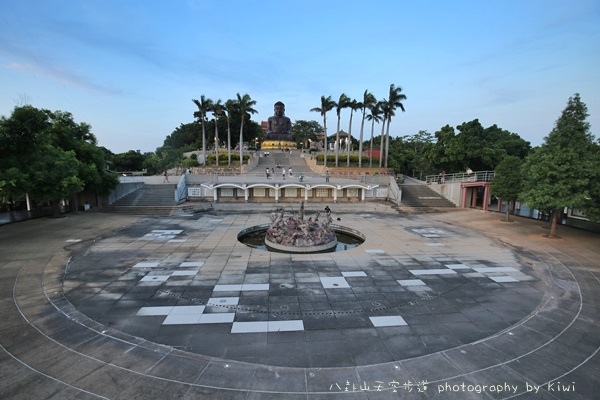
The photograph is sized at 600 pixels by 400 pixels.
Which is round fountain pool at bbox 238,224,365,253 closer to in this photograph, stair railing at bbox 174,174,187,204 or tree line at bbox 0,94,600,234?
tree line at bbox 0,94,600,234

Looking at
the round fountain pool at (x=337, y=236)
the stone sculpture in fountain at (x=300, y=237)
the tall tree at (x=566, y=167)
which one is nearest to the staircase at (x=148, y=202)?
the round fountain pool at (x=337, y=236)

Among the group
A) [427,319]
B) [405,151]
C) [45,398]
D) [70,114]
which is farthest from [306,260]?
[405,151]

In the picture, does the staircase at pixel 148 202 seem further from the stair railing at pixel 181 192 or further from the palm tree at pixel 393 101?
the palm tree at pixel 393 101

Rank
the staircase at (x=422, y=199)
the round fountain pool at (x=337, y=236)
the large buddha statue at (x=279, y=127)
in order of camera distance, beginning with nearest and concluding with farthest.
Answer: the round fountain pool at (x=337, y=236) → the staircase at (x=422, y=199) → the large buddha statue at (x=279, y=127)

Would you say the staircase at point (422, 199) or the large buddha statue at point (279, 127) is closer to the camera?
the staircase at point (422, 199)

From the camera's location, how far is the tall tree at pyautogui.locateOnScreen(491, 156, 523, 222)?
26.0 metres

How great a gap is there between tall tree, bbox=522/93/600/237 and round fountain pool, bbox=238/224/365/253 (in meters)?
11.6

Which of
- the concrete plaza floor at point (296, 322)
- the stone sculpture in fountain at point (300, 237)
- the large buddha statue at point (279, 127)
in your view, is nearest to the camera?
the concrete plaza floor at point (296, 322)

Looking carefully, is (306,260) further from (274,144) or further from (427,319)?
(274,144)

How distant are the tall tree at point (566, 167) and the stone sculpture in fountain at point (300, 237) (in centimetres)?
1376

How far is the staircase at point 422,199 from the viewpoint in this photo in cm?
3541

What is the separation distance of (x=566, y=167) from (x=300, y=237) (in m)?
16.8

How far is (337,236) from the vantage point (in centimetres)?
2291

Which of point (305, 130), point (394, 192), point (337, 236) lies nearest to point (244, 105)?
point (394, 192)
